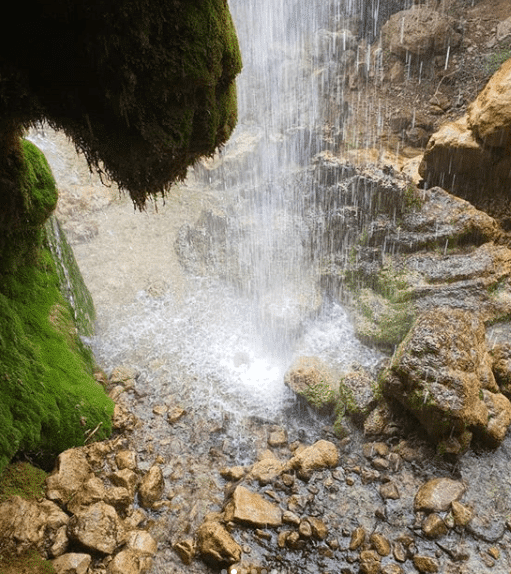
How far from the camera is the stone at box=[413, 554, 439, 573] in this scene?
3520 mm

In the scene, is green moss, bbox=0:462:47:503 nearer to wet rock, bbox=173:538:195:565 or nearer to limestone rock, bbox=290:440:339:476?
wet rock, bbox=173:538:195:565

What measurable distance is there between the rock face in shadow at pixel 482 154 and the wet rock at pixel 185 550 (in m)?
Result: 8.36

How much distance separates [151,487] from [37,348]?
216cm

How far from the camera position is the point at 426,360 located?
4859mm

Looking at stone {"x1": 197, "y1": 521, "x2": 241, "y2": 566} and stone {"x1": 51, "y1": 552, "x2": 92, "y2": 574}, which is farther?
stone {"x1": 197, "y1": 521, "x2": 241, "y2": 566}

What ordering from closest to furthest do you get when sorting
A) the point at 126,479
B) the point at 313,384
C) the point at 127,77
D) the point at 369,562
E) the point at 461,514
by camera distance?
1. the point at 127,77
2. the point at 369,562
3. the point at 461,514
4. the point at 126,479
5. the point at 313,384

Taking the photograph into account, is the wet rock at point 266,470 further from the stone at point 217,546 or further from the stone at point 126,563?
the stone at point 126,563

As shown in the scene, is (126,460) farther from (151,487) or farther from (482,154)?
(482,154)

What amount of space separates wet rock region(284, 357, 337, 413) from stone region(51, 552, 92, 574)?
378 cm

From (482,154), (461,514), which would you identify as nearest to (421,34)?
(482,154)

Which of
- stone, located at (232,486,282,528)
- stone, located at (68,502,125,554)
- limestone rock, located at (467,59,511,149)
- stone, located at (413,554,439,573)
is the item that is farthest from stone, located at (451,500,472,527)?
limestone rock, located at (467,59,511,149)

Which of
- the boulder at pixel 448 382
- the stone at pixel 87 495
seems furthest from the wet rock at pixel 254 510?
the boulder at pixel 448 382

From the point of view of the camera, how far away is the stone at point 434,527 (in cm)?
380

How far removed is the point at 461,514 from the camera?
3.91 meters
